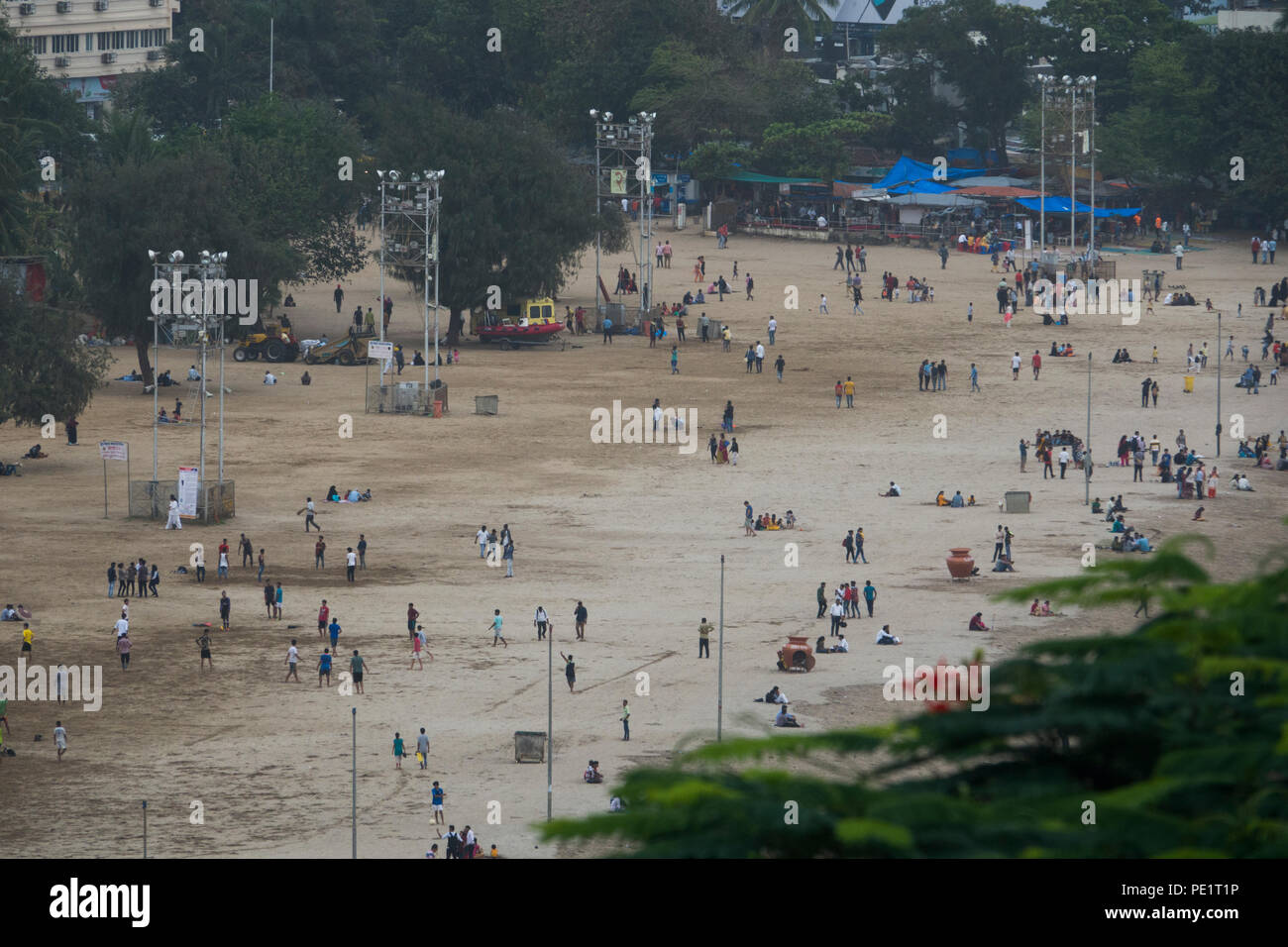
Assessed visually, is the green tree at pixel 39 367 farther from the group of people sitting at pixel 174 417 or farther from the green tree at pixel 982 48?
the green tree at pixel 982 48

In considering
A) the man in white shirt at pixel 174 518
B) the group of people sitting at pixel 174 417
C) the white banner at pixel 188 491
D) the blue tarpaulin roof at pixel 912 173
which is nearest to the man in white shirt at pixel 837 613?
the white banner at pixel 188 491

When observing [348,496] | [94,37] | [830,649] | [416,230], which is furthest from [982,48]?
[830,649]

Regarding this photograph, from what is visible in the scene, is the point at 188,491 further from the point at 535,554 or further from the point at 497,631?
the point at 497,631

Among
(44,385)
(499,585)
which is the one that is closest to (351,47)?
(44,385)

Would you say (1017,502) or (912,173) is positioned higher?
(912,173)

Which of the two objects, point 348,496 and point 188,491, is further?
point 348,496
